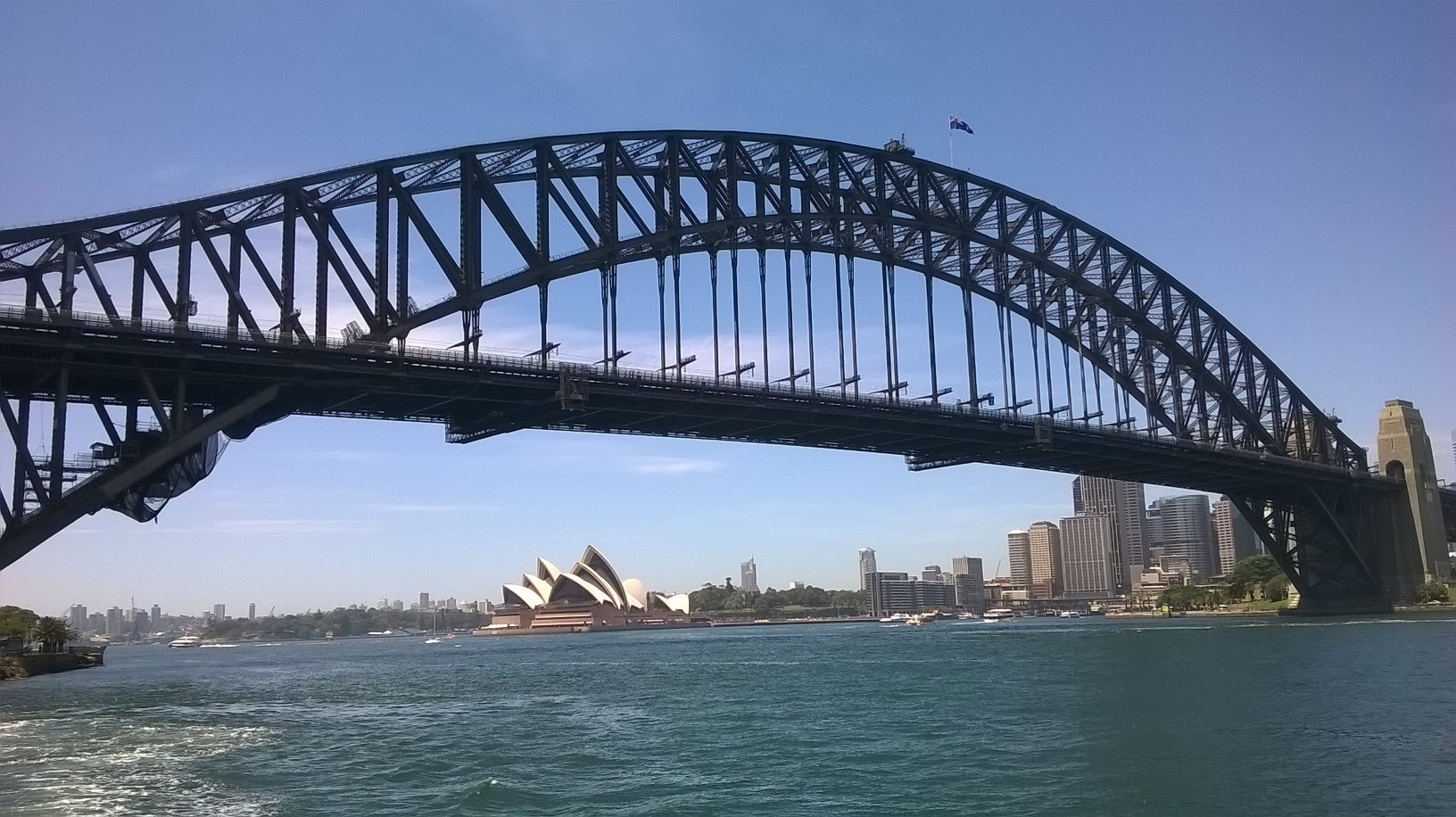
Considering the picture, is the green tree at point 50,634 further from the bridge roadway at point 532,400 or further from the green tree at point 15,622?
the bridge roadway at point 532,400

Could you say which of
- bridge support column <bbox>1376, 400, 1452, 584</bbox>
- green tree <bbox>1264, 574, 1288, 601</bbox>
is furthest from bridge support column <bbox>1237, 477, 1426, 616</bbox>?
green tree <bbox>1264, 574, 1288, 601</bbox>

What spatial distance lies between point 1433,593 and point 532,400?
76.1 m

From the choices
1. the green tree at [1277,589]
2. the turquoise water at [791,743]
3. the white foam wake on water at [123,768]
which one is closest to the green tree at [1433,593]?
the green tree at [1277,589]

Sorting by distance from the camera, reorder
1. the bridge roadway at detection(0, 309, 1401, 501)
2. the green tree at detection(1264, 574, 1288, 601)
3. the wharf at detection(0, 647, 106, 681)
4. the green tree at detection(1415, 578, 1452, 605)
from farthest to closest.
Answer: the green tree at detection(1264, 574, 1288, 601), the green tree at detection(1415, 578, 1452, 605), the wharf at detection(0, 647, 106, 681), the bridge roadway at detection(0, 309, 1401, 501)

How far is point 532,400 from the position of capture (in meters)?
57.8

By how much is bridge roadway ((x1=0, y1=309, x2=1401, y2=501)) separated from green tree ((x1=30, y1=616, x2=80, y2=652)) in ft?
140

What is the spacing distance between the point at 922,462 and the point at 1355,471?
41.3 meters

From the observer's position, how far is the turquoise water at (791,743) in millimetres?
22406

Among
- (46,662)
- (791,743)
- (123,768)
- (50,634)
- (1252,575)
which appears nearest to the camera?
(123,768)

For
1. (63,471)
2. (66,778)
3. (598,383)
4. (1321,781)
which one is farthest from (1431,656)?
(63,471)

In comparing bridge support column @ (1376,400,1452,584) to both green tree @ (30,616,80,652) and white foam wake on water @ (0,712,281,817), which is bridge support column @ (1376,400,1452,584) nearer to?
white foam wake on water @ (0,712,281,817)

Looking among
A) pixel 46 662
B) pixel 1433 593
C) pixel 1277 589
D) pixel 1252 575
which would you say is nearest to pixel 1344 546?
pixel 1433 593

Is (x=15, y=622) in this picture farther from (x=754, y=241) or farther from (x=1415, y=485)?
(x=1415, y=485)

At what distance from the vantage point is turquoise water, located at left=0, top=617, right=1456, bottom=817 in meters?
22.4
